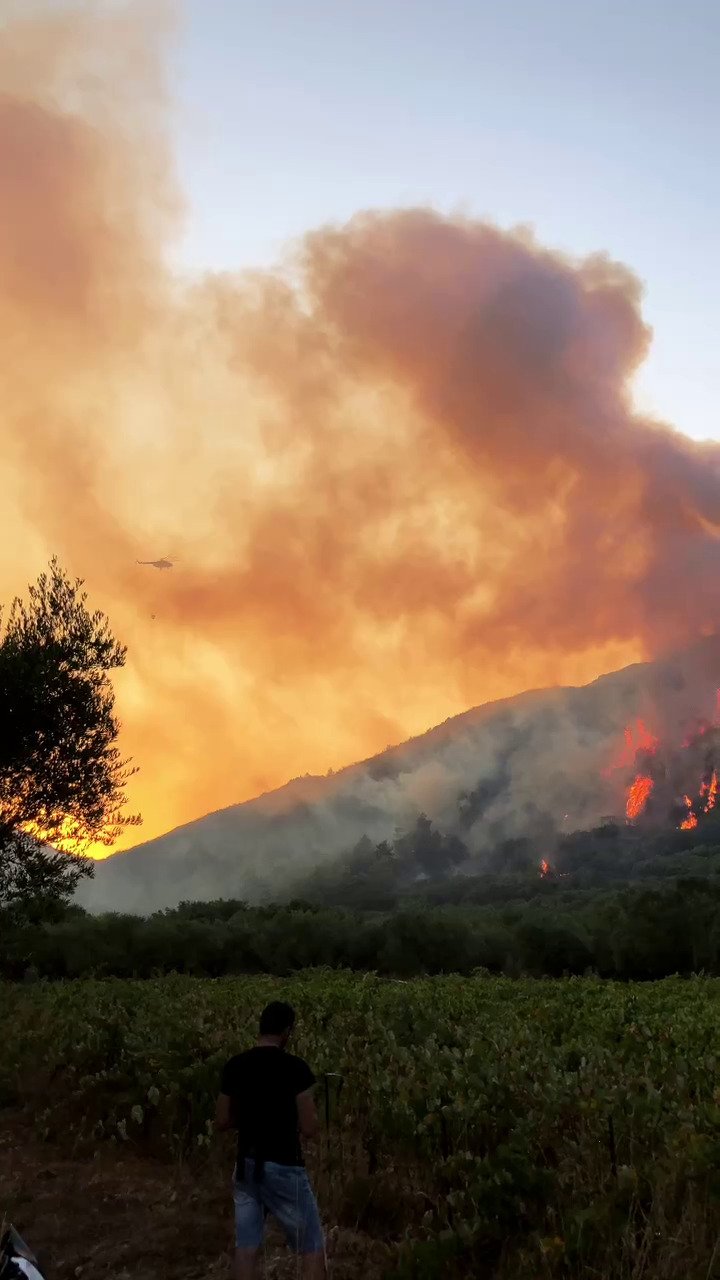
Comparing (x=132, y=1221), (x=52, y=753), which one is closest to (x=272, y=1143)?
(x=132, y=1221)

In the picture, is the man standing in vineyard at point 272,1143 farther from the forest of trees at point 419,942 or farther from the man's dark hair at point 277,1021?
the forest of trees at point 419,942

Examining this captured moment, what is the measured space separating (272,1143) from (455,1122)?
4.91 metres

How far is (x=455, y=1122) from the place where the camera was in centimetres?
1220

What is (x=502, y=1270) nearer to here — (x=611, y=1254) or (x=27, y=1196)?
(x=611, y=1254)

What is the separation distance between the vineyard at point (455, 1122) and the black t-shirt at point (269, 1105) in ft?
7.44

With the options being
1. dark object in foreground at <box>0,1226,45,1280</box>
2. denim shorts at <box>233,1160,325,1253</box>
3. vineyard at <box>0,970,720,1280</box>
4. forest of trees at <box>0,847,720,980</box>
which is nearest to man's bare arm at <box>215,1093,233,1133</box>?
Answer: denim shorts at <box>233,1160,325,1253</box>

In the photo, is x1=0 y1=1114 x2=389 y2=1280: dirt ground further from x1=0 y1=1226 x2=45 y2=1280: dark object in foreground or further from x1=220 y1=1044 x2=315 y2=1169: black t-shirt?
x1=0 y1=1226 x2=45 y2=1280: dark object in foreground

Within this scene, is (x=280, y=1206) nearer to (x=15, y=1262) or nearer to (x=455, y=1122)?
(x=15, y=1262)

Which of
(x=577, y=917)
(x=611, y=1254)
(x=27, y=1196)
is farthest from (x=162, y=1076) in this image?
(x=577, y=917)

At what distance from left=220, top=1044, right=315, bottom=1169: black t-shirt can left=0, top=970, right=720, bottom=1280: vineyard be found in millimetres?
2268

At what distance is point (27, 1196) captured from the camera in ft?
46.7

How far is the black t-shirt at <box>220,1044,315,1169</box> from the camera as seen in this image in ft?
26.9

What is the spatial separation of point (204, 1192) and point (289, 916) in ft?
217

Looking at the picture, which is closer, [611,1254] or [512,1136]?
[611,1254]
